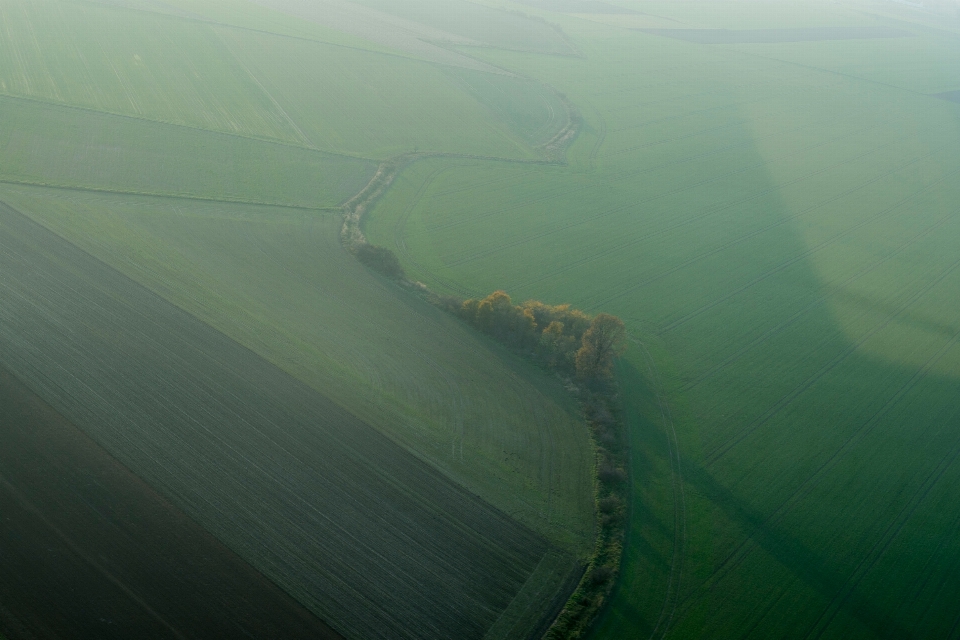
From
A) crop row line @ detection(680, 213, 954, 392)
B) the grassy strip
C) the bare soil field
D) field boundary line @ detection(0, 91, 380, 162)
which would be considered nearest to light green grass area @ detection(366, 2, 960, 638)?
crop row line @ detection(680, 213, 954, 392)

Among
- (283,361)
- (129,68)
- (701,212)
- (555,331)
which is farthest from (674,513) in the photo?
(129,68)

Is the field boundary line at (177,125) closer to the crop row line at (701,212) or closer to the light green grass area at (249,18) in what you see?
the crop row line at (701,212)

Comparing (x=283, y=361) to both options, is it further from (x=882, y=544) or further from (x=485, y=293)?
(x=882, y=544)

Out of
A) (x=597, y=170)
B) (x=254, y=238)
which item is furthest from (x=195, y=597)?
(x=597, y=170)

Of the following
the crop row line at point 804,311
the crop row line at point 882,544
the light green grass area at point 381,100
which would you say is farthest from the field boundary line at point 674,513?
the light green grass area at point 381,100

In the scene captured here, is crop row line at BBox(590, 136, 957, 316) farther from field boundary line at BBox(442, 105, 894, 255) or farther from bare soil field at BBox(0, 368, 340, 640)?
bare soil field at BBox(0, 368, 340, 640)
